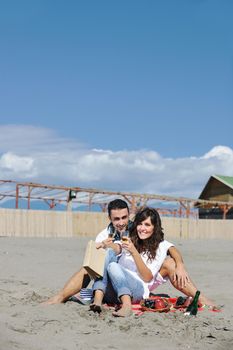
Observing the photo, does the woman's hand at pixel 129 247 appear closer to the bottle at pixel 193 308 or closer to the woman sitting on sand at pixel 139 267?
the woman sitting on sand at pixel 139 267

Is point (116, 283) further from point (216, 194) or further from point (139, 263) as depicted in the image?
point (216, 194)

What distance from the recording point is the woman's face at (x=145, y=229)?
6543 millimetres

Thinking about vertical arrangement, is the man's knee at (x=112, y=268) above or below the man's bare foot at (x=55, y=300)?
above

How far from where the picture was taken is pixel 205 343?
4.92 m

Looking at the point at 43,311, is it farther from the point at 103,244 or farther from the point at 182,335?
the point at 182,335

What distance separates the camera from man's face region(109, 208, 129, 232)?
6.68 meters

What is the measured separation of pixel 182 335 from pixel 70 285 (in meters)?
1.85

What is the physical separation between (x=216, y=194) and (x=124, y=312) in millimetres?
46087

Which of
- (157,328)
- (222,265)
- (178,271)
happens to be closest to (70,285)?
(178,271)

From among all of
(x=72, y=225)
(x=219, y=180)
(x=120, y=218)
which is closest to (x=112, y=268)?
(x=120, y=218)

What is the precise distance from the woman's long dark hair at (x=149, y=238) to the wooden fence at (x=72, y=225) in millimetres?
18249

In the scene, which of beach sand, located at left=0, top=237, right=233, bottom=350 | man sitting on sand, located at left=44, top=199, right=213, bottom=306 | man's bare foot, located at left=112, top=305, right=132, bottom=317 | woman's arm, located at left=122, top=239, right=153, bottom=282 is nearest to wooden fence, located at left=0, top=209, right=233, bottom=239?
beach sand, located at left=0, top=237, right=233, bottom=350

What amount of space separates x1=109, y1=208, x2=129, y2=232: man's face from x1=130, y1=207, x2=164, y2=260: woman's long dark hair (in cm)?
14

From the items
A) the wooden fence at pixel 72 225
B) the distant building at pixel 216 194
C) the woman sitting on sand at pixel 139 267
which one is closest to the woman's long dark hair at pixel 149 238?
the woman sitting on sand at pixel 139 267
